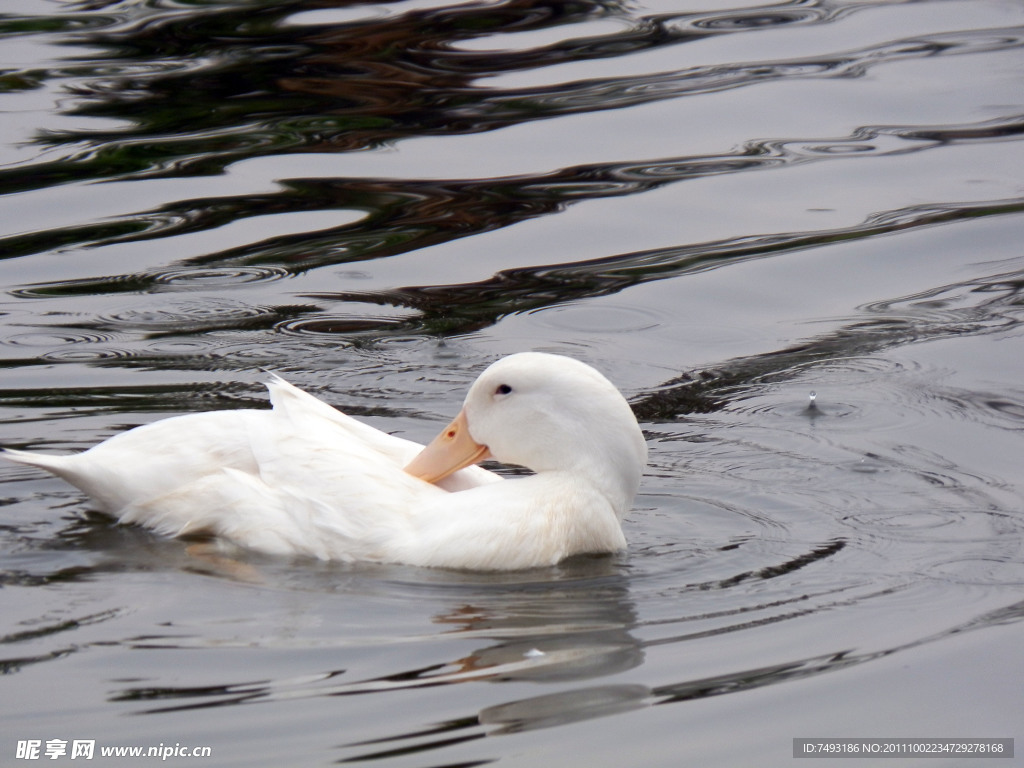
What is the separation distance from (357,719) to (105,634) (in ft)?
3.08

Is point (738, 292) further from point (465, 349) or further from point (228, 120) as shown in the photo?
point (228, 120)

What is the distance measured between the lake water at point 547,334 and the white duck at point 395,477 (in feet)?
0.44

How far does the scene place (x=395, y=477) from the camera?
5156mm

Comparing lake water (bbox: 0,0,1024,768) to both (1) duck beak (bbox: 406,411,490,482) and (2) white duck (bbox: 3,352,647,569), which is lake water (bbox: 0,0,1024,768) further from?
(1) duck beak (bbox: 406,411,490,482)

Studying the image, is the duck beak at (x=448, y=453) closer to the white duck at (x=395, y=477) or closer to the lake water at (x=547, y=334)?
the white duck at (x=395, y=477)

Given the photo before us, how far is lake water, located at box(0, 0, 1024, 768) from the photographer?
4004 millimetres

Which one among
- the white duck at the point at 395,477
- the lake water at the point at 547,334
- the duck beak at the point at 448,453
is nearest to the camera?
the lake water at the point at 547,334

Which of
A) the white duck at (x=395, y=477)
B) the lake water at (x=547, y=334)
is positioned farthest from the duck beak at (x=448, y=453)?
the lake water at (x=547, y=334)

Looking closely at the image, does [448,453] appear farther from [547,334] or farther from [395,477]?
[547,334]

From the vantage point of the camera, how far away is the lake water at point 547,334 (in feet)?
13.1

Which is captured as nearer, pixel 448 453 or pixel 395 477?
pixel 395 477

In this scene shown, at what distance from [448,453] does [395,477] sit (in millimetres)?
282

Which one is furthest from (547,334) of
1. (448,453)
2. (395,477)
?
(395,477)

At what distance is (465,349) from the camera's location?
750cm
